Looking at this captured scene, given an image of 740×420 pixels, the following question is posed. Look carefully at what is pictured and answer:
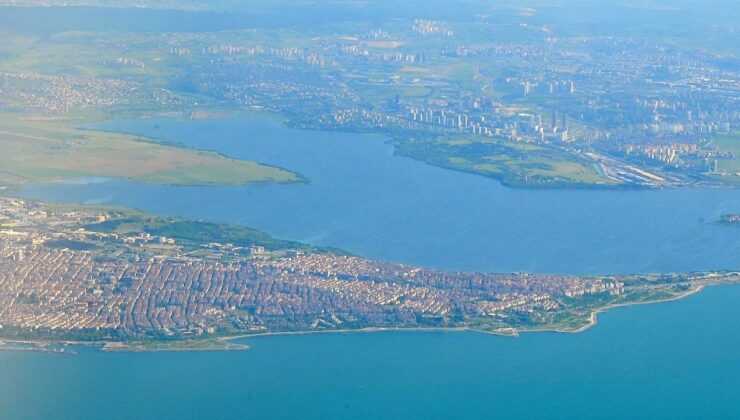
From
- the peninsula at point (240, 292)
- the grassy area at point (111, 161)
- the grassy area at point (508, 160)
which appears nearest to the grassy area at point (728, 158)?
the grassy area at point (508, 160)

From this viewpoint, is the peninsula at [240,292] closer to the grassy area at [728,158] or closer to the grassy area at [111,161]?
the grassy area at [111,161]

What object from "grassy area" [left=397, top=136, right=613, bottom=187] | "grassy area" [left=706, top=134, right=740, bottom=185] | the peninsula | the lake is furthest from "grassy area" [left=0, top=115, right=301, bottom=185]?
"grassy area" [left=706, top=134, right=740, bottom=185]

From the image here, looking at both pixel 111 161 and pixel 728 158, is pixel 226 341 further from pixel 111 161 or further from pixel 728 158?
pixel 728 158

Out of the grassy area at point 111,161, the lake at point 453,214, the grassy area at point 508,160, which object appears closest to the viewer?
the lake at point 453,214

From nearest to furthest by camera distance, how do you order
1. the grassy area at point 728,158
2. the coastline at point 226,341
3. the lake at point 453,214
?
the coastline at point 226,341 < the lake at point 453,214 < the grassy area at point 728,158

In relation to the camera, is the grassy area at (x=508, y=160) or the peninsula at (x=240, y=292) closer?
the peninsula at (x=240, y=292)

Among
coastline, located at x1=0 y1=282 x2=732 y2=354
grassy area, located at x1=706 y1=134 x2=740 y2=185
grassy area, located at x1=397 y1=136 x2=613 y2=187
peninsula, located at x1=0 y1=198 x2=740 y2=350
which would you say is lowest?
grassy area, located at x1=397 y1=136 x2=613 y2=187

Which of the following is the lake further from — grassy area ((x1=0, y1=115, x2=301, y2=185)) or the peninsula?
the peninsula
